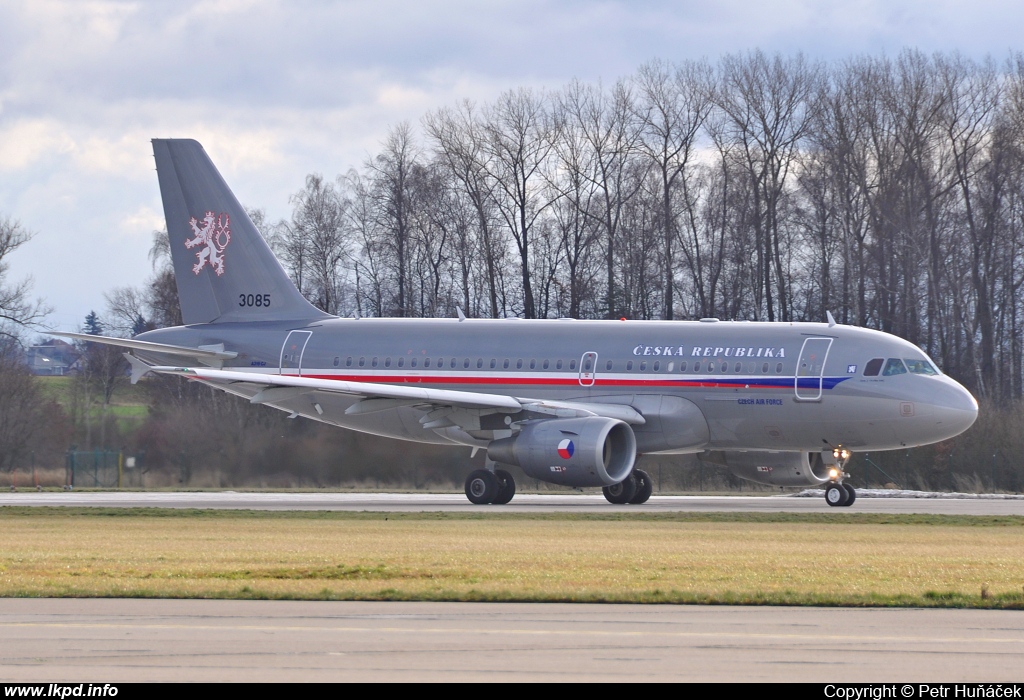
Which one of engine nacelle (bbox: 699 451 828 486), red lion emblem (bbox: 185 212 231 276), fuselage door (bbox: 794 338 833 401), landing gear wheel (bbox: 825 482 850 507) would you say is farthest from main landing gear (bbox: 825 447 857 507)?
red lion emblem (bbox: 185 212 231 276)

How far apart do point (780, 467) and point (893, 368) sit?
3950 millimetres

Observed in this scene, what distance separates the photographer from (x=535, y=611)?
1091 centimetres

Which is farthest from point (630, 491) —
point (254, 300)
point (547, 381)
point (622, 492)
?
point (254, 300)

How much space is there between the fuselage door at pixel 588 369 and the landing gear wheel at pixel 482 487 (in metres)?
2.75

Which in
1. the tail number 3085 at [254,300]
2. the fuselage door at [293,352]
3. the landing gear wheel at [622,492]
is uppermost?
the tail number 3085 at [254,300]

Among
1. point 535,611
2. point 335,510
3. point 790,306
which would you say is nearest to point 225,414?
point 335,510

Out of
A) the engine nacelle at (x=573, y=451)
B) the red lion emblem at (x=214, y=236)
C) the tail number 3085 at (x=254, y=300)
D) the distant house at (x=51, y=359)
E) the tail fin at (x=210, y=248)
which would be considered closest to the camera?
the engine nacelle at (x=573, y=451)

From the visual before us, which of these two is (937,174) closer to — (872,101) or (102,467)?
(872,101)

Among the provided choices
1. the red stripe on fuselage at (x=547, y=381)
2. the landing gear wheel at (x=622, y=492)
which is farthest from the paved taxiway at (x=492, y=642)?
the landing gear wheel at (x=622, y=492)

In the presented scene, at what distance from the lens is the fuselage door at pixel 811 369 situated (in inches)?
1097

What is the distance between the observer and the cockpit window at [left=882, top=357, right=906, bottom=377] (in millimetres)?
27688

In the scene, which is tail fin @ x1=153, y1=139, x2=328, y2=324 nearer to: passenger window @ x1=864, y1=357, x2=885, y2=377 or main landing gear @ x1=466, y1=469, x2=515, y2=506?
main landing gear @ x1=466, y1=469, x2=515, y2=506

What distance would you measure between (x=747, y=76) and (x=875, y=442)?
32.7 metres

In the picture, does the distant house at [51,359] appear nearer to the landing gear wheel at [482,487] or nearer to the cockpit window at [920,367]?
the landing gear wheel at [482,487]
